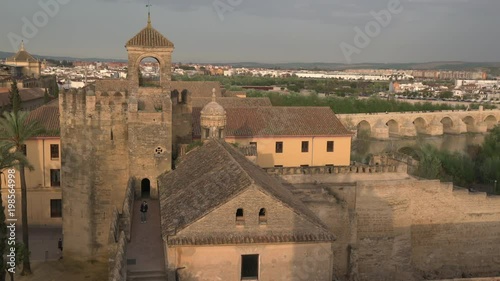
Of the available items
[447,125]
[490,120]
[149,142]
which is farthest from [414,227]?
[490,120]

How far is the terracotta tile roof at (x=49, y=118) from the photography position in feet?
97.8

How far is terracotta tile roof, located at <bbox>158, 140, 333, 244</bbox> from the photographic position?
45.5ft

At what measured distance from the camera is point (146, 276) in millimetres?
14328

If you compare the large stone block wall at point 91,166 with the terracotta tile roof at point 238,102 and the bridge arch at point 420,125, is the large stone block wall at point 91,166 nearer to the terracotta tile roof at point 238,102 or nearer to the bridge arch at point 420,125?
the terracotta tile roof at point 238,102

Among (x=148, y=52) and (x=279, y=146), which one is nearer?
(x=148, y=52)

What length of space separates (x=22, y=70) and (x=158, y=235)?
2601 inches

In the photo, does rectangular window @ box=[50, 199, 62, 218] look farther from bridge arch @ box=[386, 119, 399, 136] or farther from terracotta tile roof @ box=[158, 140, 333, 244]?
bridge arch @ box=[386, 119, 399, 136]

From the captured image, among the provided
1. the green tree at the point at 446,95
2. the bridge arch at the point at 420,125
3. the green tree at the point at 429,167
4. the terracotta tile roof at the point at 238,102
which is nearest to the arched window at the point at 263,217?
the green tree at the point at 429,167

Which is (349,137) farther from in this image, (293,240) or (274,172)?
(293,240)

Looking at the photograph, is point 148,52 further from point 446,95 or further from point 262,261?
point 446,95

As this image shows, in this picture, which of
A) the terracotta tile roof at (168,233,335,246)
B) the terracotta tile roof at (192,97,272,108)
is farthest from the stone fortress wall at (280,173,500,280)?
the terracotta tile roof at (192,97,272,108)

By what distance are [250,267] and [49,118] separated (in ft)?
68.4

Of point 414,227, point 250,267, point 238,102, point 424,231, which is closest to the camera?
point 250,267

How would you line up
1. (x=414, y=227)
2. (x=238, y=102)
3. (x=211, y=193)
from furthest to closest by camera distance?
(x=238, y=102)
(x=414, y=227)
(x=211, y=193)
